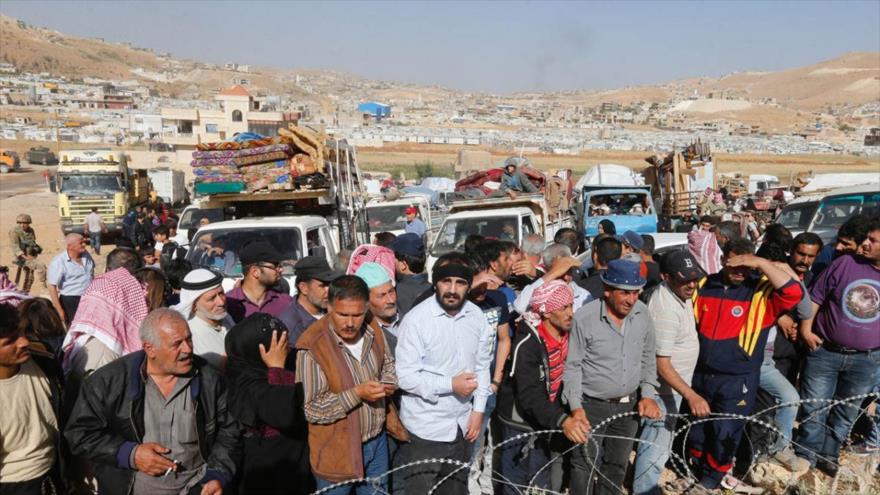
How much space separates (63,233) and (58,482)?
2333cm

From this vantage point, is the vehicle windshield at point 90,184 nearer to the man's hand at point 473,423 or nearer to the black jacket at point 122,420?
the black jacket at point 122,420

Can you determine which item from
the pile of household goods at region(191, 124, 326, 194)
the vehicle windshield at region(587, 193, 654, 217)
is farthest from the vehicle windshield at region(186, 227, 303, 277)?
the vehicle windshield at region(587, 193, 654, 217)

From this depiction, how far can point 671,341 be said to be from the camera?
469 centimetres

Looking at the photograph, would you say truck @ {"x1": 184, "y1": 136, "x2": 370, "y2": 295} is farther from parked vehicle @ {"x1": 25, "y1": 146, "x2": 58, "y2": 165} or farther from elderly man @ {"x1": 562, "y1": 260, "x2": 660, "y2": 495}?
parked vehicle @ {"x1": 25, "y1": 146, "x2": 58, "y2": 165}

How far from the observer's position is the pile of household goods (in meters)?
9.09

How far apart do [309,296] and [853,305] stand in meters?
4.06

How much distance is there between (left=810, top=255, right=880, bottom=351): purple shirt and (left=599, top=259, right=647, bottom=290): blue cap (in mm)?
2057

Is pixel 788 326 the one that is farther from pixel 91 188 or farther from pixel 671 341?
pixel 91 188

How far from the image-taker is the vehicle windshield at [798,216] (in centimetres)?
1332

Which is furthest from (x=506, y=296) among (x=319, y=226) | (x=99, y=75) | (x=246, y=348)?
(x=99, y=75)

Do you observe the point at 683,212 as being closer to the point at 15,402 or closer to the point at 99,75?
the point at 15,402

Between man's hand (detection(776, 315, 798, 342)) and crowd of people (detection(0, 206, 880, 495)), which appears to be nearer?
crowd of people (detection(0, 206, 880, 495))

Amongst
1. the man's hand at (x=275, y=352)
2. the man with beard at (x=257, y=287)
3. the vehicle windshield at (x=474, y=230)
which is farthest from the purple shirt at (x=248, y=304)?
the vehicle windshield at (x=474, y=230)

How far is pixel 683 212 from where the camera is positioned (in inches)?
770
